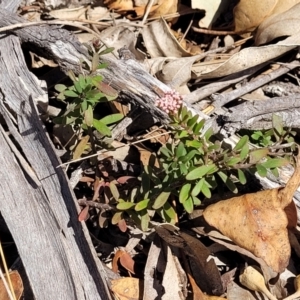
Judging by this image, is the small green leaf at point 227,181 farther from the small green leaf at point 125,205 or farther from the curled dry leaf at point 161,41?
the curled dry leaf at point 161,41

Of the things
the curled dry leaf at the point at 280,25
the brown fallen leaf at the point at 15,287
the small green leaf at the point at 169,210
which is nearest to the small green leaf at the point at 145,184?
the small green leaf at the point at 169,210

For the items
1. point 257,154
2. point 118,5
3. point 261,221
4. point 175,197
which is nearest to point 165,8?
point 118,5

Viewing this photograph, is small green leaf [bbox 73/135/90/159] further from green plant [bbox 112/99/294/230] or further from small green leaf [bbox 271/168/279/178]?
small green leaf [bbox 271/168/279/178]

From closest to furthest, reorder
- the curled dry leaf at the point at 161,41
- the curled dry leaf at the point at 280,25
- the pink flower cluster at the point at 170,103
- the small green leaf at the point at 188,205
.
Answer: the pink flower cluster at the point at 170,103 < the small green leaf at the point at 188,205 < the curled dry leaf at the point at 280,25 < the curled dry leaf at the point at 161,41

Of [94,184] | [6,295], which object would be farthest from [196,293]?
[6,295]

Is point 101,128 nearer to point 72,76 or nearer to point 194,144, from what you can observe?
point 72,76
